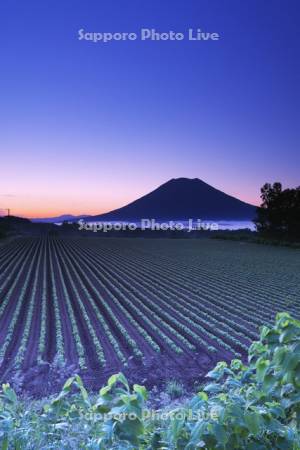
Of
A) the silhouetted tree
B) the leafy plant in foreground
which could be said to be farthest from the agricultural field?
the silhouetted tree

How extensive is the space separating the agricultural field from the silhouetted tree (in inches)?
1140

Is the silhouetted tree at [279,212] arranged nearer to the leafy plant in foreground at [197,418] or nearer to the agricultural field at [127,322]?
the agricultural field at [127,322]

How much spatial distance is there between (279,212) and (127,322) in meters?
41.9

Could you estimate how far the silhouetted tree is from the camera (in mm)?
46312

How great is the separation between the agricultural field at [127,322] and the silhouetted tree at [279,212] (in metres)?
29.0

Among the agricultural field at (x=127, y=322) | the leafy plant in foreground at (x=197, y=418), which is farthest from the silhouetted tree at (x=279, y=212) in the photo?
the leafy plant in foreground at (x=197, y=418)

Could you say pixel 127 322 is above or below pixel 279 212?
below

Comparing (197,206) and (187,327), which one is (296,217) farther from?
(197,206)

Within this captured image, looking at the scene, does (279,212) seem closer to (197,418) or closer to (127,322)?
(127,322)

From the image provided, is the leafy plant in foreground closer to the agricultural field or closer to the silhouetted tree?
the agricultural field

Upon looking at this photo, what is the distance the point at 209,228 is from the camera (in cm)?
7356

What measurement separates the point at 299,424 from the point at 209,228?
7244 cm

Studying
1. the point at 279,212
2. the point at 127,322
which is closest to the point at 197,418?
the point at 127,322

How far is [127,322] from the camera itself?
33.2 ft
